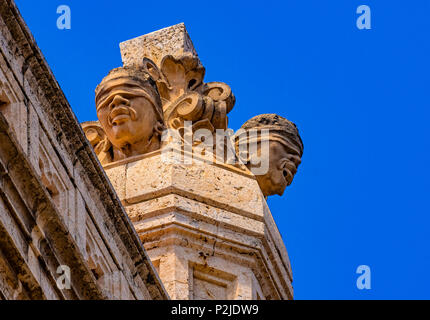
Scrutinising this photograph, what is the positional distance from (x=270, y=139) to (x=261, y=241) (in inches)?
59.6

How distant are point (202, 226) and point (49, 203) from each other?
4.10 metres

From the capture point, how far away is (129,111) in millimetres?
15656

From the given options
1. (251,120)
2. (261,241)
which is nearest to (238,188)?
(261,241)

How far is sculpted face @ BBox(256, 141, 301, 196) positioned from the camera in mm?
16828

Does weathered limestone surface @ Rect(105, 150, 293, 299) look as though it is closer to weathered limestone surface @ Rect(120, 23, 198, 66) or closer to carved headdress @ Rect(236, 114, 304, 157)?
carved headdress @ Rect(236, 114, 304, 157)

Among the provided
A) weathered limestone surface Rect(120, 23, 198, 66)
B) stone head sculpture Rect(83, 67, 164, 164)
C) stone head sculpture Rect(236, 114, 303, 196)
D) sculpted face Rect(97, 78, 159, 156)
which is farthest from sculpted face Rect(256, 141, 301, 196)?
sculpted face Rect(97, 78, 159, 156)

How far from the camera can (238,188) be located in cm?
1575

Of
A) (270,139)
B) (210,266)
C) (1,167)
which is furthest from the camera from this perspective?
(270,139)

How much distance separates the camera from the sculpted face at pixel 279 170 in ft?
55.2

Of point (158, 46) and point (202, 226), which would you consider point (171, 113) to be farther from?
point (202, 226)

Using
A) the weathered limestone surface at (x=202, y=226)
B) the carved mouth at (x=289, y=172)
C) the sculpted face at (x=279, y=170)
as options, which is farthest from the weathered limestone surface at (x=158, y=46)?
the weathered limestone surface at (x=202, y=226)

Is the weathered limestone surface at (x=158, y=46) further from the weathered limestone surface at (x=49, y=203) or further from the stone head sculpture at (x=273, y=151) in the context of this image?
the weathered limestone surface at (x=49, y=203)

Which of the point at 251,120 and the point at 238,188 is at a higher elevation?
the point at 251,120
